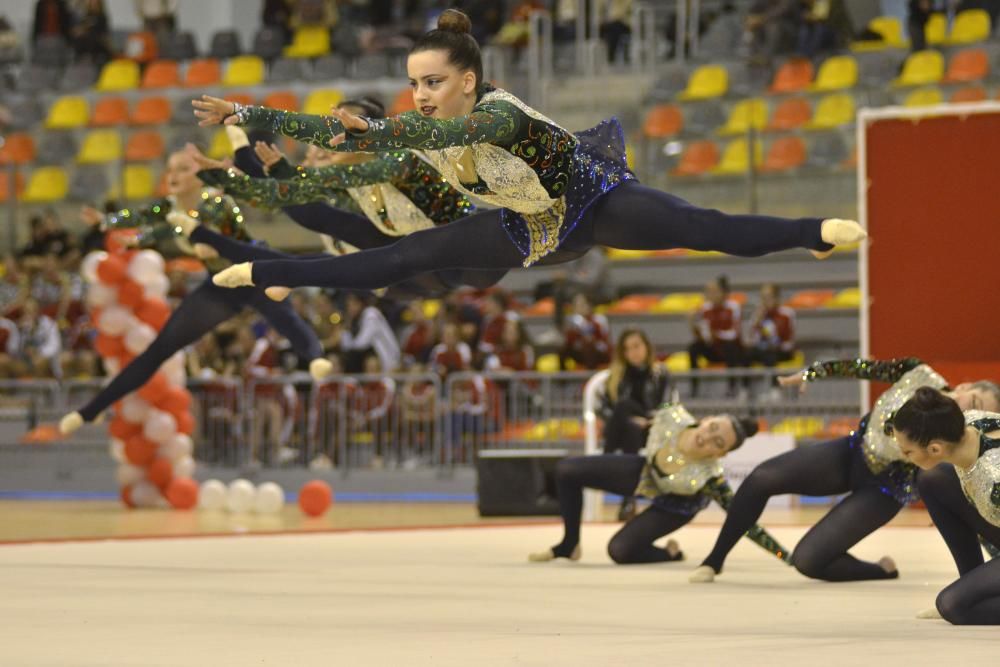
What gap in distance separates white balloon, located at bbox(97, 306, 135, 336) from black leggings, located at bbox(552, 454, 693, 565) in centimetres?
525

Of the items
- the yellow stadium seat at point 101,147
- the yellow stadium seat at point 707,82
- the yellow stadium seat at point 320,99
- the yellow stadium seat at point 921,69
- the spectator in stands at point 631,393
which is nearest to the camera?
the spectator in stands at point 631,393

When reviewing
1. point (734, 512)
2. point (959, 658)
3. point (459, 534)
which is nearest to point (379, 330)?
point (459, 534)

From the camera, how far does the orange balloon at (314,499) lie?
35.2 feet

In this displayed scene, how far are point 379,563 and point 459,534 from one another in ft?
6.14

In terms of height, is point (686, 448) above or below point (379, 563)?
above

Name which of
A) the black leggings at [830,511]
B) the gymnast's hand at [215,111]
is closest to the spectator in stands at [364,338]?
the black leggings at [830,511]

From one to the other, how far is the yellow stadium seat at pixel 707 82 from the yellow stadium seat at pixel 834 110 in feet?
3.91

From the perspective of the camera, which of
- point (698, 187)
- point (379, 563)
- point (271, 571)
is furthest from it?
point (698, 187)

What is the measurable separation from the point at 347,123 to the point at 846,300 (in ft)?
32.1

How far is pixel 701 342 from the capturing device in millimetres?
12797

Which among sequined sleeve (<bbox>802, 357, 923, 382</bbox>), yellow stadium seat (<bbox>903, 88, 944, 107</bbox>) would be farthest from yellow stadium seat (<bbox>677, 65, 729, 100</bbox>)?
sequined sleeve (<bbox>802, 357, 923, 382</bbox>)

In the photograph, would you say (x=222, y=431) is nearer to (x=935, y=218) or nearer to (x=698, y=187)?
(x=698, y=187)

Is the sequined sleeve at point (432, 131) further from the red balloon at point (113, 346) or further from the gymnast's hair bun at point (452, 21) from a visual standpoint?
the red balloon at point (113, 346)

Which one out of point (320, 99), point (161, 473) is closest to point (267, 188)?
point (161, 473)
